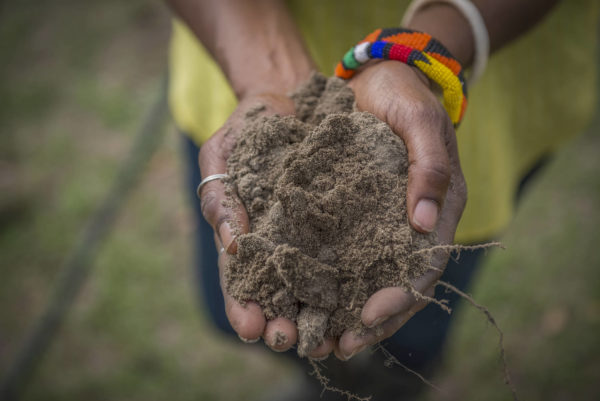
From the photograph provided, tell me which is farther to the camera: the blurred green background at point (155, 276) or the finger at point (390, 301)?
the blurred green background at point (155, 276)

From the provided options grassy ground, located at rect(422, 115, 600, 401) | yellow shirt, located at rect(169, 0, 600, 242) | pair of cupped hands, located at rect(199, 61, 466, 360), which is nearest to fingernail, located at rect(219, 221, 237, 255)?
pair of cupped hands, located at rect(199, 61, 466, 360)

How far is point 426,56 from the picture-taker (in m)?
0.93

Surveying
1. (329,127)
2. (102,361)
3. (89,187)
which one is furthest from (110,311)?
(329,127)

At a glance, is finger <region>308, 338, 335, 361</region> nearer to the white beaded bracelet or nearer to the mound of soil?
the mound of soil

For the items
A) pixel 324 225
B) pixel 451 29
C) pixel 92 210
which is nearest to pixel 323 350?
pixel 324 225

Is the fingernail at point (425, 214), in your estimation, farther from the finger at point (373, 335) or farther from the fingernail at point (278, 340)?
the fingernail at point (278, 340)

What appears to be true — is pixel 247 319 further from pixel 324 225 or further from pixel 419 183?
pixel 419 183

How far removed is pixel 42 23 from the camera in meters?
4.44

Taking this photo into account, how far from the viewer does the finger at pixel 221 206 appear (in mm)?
887

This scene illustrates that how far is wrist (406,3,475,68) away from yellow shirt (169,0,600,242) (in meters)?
0.19

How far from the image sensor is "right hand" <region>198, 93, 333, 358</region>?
2.72 feet

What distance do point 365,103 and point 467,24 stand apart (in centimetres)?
33

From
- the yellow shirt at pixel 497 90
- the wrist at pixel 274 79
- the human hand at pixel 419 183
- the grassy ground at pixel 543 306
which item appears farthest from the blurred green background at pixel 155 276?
the wrist at pixel 274 79

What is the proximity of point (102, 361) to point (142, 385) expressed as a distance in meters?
0.29
